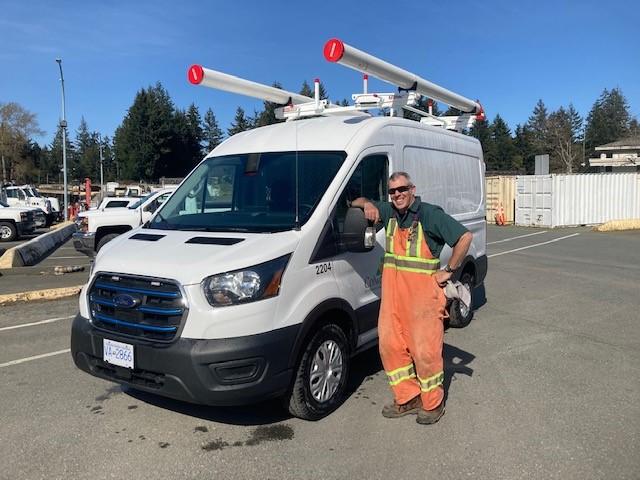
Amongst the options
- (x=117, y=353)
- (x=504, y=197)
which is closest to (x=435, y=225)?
(x=117, y=353)

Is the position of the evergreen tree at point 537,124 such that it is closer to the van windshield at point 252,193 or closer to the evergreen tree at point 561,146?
the evergreen tree at point 561,146

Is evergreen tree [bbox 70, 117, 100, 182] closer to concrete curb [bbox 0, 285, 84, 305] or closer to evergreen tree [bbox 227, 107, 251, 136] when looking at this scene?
evergreen tree [bbox 227, 107, 251, 136]

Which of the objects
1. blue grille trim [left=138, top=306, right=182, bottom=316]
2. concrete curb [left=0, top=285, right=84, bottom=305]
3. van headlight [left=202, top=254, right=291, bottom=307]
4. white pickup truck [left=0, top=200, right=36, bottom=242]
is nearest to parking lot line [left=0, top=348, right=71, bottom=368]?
blue grille trim [left=138, top=306, right=182, bottom=316]

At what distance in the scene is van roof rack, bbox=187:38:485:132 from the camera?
4.87m

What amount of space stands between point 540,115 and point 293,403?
12136 centimetres

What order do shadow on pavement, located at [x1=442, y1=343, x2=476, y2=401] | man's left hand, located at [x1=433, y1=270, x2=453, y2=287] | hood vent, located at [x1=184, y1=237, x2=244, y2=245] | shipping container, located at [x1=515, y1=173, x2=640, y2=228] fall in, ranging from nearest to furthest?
hood vent, located at [x1=184, y1=237, x2=244, y2=245], man's left hand, located at [x1=433, y1=270, x2=453, y2=287], shadow on pavement, located at [x1=442, y1=343, x2=476, y2=401], shipping container, located at [x1=515, y1=173, x2=640, y2=228]

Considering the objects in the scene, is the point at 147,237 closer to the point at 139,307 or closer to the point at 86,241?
the point at 139,307

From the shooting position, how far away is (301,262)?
3.91m

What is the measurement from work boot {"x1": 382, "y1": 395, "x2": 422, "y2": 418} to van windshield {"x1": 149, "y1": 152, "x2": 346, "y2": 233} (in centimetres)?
162

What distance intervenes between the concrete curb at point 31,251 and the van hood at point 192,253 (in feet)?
32.9

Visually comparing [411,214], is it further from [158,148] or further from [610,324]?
[158,148]

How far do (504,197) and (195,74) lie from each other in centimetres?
2652

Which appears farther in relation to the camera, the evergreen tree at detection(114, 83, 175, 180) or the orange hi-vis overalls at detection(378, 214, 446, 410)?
the evergreen tree at detection(114, 83, 175, 180)

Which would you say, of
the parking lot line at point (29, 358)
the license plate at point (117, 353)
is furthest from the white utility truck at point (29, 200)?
the license plate at point (117, 353)
